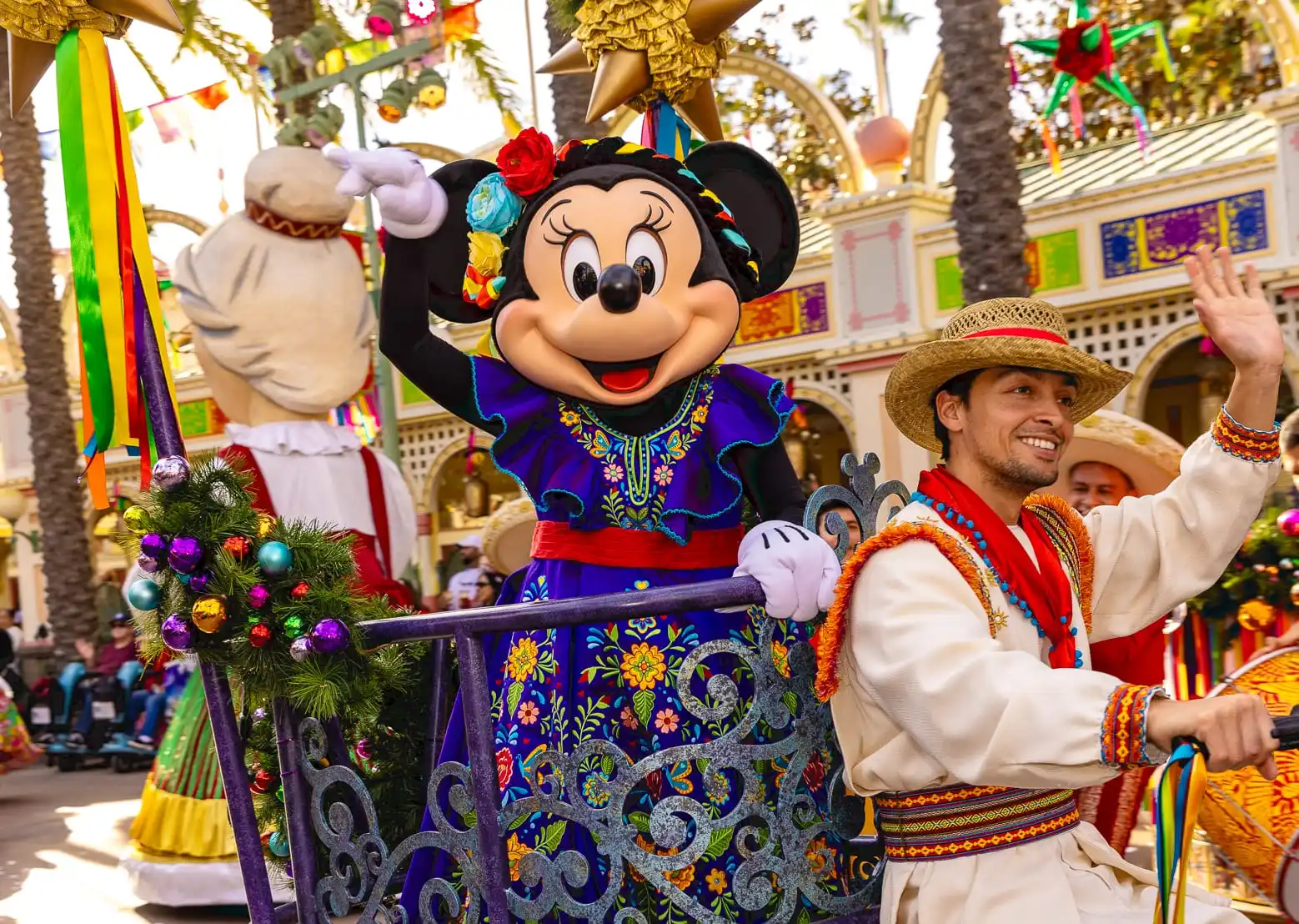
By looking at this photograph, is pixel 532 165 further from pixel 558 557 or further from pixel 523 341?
pixel 558 557

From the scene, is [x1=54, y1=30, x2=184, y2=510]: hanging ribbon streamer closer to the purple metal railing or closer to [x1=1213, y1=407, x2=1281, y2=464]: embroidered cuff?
the purple metal railing

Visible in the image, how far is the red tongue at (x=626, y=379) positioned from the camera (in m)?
2.90

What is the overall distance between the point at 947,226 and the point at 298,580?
10421mm

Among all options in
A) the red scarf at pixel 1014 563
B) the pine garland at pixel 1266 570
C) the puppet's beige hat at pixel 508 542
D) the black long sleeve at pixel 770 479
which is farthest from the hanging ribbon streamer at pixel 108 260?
the puppet's beige hat at pixel 508 542

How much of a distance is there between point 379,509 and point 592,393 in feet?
7.43

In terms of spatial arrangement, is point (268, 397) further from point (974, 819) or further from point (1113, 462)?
point (974, 819)

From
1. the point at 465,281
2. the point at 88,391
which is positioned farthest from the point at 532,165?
the point at 88,391

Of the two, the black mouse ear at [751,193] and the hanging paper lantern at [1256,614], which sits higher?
the black mouse ear at [751,193]

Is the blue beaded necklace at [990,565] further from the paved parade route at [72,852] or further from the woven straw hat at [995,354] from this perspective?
the paved parade route at [72,852]

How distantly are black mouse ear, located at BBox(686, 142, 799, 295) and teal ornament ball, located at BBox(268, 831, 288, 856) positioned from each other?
162cm

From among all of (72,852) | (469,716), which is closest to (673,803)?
Answer: (469,716)

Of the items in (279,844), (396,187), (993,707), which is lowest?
(279,844)

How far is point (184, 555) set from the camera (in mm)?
2586

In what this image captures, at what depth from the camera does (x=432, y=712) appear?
2.97 m
